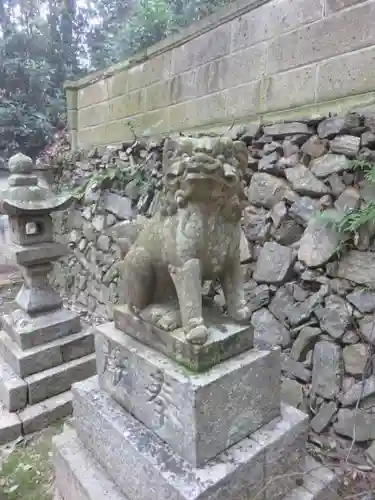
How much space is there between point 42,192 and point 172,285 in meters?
1.73

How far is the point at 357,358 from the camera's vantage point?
2.17m

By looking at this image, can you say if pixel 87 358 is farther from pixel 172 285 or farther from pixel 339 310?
pixel 339 310

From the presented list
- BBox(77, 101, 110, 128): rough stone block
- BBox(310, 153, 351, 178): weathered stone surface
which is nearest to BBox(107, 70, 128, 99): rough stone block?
BBox(77, 101, 110, 128): rough stone block

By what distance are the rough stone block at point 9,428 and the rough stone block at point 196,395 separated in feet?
3.96

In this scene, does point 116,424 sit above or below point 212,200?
below

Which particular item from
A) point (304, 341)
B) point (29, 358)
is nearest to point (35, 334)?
point (29, 358)

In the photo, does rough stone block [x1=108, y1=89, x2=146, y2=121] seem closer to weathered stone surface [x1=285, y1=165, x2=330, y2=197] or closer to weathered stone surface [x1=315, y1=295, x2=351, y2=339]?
weathered stone surface [x1=285, y1=165, x2=330, y2=197]

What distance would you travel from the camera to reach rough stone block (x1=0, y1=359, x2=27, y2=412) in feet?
8.26

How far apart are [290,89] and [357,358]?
1.93 metres

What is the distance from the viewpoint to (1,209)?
2.68 m

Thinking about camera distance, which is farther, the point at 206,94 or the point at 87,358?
the point at 206,94

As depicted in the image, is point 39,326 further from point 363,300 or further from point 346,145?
point 346,145

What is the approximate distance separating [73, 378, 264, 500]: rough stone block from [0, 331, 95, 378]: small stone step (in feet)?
3.84

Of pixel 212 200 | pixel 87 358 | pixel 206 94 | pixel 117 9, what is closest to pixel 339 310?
pixel 212 200
